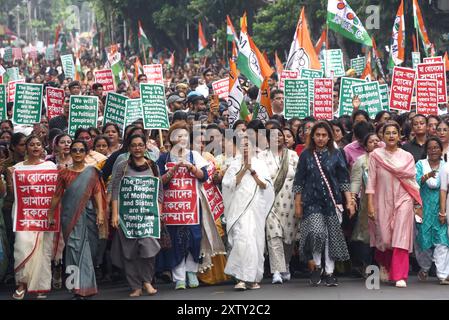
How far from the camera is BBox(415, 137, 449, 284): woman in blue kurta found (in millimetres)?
11500

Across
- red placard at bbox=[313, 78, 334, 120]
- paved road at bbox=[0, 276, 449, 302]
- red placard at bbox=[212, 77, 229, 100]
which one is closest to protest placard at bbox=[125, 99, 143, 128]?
red placard at bbox=[313, 78, 334, 120]

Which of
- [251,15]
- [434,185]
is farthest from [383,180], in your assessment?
[251,15]

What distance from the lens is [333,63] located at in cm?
2014

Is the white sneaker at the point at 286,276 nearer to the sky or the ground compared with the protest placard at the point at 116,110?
nearer to the ground

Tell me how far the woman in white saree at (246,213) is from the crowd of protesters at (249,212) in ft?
0.04

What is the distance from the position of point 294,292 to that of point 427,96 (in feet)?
17.8

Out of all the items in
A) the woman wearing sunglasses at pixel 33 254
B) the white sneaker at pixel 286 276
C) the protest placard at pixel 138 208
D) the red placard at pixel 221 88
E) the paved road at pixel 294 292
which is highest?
the red placard at pixel 221 88

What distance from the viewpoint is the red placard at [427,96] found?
1548 cm

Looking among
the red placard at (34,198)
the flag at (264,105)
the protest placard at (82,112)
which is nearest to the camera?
the red placard at (34,198)

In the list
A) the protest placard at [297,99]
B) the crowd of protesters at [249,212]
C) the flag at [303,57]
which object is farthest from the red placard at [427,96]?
the crowd of protesters at [249,212]

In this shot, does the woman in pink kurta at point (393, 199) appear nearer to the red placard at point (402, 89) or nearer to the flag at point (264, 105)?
the flag at point (264, 105)

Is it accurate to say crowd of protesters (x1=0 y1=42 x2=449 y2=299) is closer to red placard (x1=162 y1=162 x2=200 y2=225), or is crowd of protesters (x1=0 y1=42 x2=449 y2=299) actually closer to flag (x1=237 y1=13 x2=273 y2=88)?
red placard (x1=162 y1=162 x2=200 y2=225)

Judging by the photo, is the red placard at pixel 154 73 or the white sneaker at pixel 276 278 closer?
the white sneaker at pixel 276 278

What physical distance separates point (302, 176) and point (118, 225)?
1758 millimetres
